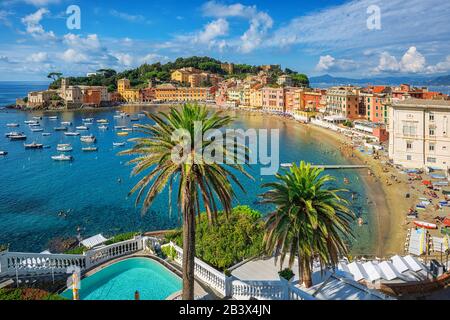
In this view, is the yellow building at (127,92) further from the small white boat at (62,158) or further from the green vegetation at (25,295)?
the green vegetation at (25,295)

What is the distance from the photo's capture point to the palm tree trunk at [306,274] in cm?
1087

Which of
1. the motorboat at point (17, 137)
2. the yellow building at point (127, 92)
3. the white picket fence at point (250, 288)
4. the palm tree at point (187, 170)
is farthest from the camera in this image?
the yellow building at point (127, 92)

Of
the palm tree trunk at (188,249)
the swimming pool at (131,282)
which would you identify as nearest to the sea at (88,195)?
the palm tree trunk at (188,249)

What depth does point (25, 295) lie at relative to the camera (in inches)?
369

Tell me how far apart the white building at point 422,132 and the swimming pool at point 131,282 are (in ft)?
134

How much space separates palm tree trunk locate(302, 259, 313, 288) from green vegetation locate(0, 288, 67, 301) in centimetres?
679

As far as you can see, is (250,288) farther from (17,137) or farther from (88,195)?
(17,137)

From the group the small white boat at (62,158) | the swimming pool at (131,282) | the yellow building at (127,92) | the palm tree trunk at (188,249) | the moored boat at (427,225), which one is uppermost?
the yellow building at (127,92)

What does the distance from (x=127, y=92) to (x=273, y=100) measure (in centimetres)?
7791

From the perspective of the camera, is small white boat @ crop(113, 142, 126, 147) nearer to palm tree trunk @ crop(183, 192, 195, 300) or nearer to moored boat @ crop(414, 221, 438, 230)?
moored boat @ crop(414, 221, 438, 230)

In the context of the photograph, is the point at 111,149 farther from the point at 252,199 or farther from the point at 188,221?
the point at 188,221
